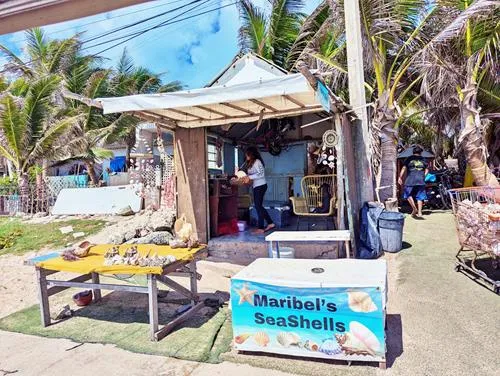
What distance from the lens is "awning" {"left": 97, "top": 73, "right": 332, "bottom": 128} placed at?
4797mm

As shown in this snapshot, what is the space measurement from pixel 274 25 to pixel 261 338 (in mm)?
12551

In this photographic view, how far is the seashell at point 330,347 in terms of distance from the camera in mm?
3156

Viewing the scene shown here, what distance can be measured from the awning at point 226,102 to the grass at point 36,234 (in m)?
4.65

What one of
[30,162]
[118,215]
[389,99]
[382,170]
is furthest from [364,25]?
[30,162]

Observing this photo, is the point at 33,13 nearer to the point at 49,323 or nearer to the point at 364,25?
the point at 49,323

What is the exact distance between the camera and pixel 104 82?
1775 cm


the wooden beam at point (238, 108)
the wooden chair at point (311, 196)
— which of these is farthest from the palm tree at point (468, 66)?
the wooden beam at point (238, 108)

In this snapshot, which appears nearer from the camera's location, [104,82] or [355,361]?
[355,361]

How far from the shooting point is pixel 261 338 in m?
3.38

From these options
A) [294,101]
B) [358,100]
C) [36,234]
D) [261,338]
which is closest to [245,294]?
[261,338]

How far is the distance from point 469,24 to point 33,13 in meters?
9.29

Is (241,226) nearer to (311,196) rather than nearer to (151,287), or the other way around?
(311,196)

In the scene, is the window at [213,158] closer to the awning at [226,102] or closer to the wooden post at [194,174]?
the wooden post at [194,174]

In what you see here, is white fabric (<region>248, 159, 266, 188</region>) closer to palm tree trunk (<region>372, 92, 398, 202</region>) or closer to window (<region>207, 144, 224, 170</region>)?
window (<region>207, 144, 224, 170</region>)
